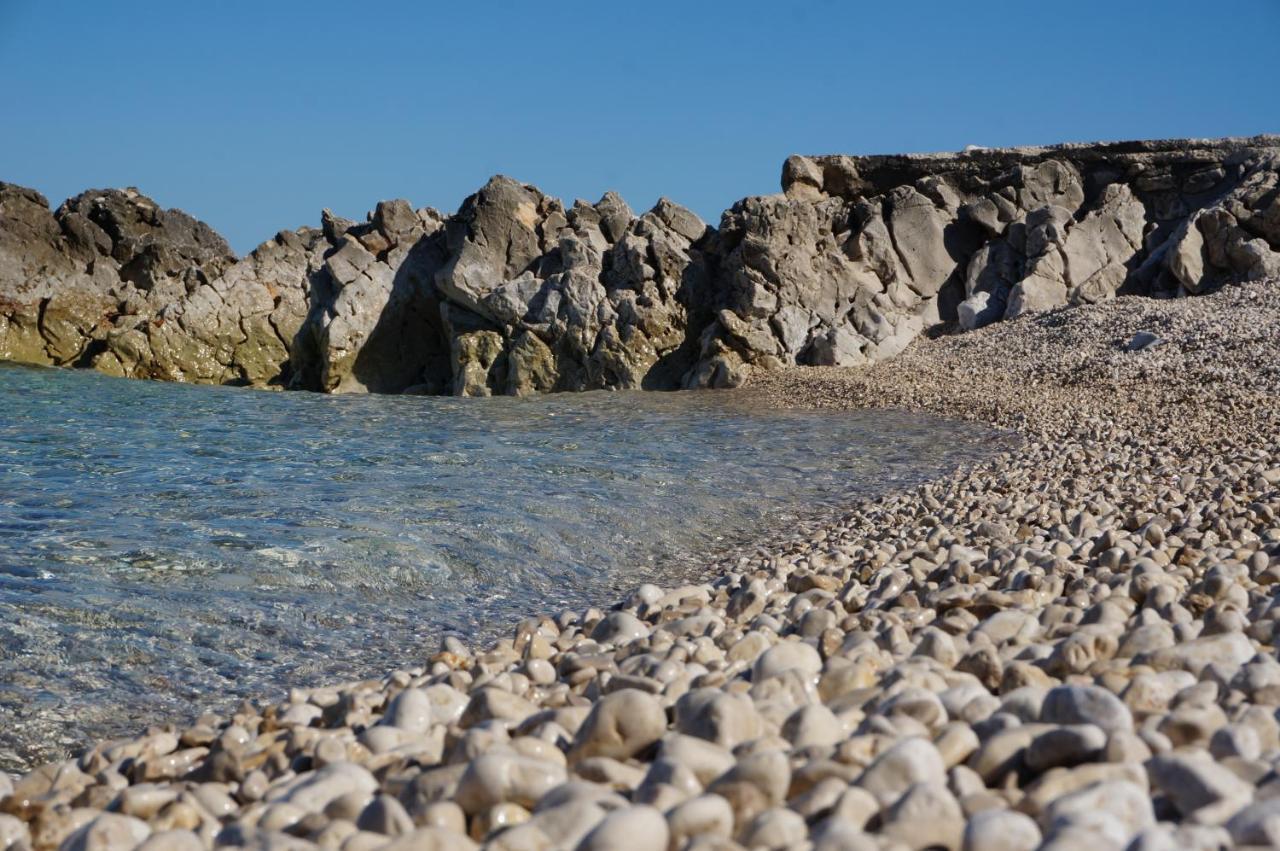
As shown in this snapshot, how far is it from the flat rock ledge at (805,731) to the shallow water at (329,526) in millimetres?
943

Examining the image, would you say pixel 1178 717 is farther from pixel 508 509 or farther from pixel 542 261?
pixel 542 261

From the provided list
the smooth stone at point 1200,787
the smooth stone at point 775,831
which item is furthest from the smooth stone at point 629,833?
the smooth stone at point 1200,787

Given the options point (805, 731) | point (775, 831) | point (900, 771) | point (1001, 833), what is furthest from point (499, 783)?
point (1001, 833)

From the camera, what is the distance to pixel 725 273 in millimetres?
25922

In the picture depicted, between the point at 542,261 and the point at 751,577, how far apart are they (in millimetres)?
23017

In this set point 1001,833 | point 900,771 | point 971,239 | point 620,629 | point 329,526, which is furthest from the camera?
point 971,239

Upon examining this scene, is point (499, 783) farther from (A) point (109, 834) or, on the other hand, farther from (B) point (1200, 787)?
(B) point (1200, 787)

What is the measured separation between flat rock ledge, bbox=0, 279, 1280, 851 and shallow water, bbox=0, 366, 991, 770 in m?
0.94

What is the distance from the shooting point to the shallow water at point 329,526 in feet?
19.0

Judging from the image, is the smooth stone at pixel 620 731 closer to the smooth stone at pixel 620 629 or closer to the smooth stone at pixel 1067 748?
the smooth stone at pixel 1067 748

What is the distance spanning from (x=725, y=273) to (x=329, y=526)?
59.6 ft

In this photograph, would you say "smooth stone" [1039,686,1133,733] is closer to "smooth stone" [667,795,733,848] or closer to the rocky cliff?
"smooth stone" [667,795,733,848]

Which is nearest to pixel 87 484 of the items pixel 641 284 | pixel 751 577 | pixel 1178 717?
pixel 751 577

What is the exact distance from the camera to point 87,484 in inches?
407
